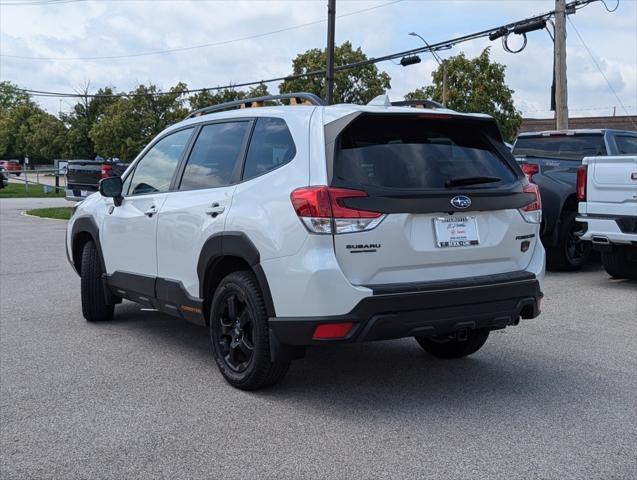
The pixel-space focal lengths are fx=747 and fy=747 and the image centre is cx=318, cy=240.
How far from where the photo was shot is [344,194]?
4.20 meters

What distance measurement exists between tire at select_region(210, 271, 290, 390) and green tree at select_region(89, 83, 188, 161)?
47.1m

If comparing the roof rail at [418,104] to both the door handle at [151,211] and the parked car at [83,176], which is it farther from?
the parked car at [83,176]

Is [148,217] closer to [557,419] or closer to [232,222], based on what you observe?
[232,222]

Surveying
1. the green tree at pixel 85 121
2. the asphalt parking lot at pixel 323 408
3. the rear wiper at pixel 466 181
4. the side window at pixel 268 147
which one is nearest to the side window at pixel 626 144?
the asphalt parking lot at pixel 323 408

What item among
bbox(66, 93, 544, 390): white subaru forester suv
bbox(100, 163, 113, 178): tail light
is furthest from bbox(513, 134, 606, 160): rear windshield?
bbox(100, 163, 113, 178): tail light

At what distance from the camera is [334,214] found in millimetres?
4172

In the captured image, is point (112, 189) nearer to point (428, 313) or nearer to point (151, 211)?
point (151, 211)

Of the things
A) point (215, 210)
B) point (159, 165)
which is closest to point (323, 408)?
point (215, 210)

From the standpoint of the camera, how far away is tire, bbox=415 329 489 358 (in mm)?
5590

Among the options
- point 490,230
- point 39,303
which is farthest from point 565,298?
point 39,303

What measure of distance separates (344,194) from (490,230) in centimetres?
108

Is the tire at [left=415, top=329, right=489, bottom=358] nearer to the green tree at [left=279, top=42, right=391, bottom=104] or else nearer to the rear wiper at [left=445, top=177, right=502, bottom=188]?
the rear wiper at [left=445, top=177, right=502, bottom=188]

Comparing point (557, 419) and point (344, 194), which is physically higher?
point (344, 194)

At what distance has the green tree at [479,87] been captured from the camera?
39812mm
